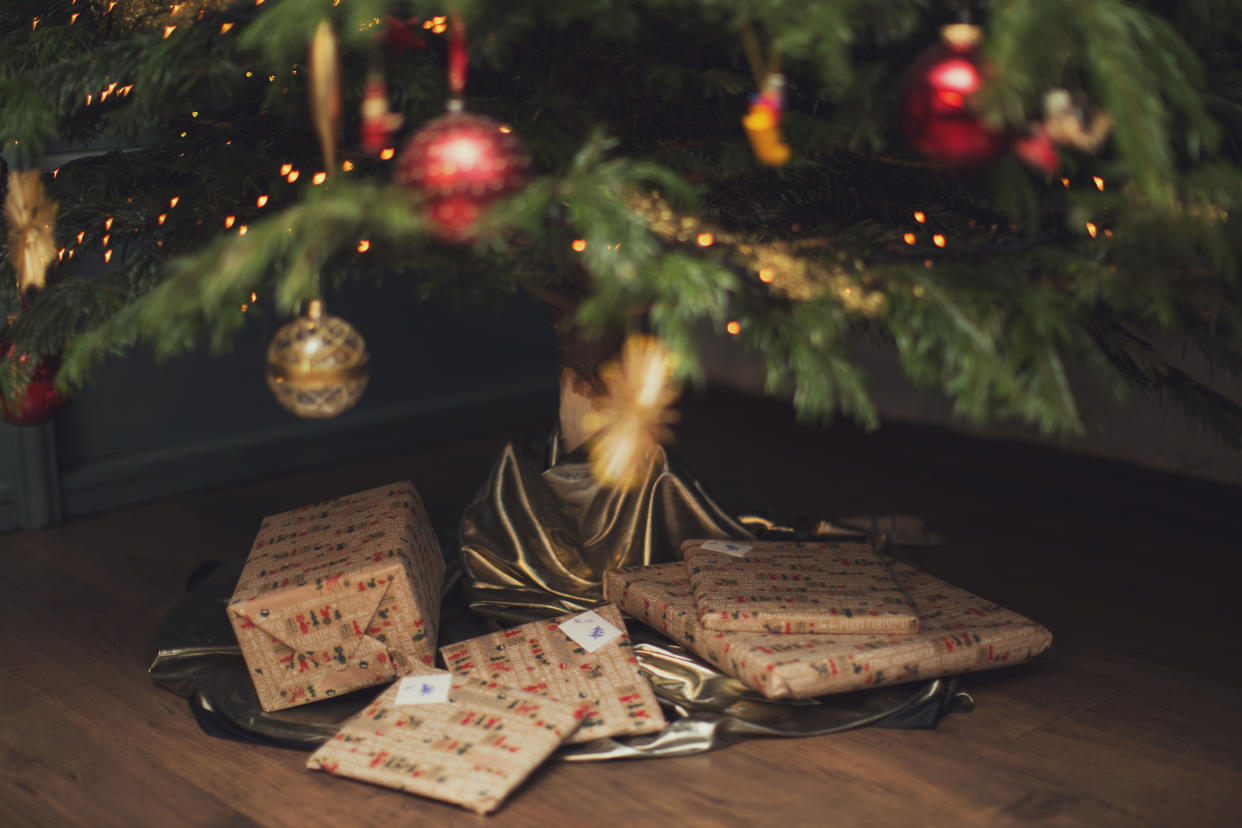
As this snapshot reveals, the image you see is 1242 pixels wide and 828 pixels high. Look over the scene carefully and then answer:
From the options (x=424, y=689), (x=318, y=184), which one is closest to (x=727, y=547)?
(x=424, y=689)

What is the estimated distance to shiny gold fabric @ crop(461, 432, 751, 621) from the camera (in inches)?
80.7

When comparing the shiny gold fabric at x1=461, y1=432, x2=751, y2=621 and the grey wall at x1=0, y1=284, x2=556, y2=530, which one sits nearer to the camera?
the shiny gold fabric at x1=461, y1=432, x2=751, y2=621

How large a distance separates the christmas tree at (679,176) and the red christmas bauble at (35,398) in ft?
0.04

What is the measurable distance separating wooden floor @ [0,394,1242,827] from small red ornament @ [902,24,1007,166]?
0.83m

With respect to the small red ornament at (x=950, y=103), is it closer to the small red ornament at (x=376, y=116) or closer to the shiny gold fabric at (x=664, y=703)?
the small red ornament at (x=376, y=116)

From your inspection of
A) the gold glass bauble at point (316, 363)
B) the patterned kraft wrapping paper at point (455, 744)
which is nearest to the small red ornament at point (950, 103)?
the gold glass bauble at point (316, 363)

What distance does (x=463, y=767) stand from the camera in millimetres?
1520

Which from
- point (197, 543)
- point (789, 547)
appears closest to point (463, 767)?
point (789, 547)

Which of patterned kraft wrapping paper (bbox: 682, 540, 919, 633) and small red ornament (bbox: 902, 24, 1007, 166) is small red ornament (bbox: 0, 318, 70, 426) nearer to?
patterned kraft wrapping paper (bbox: 682, 540, 919, 633)

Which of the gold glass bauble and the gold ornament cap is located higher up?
the gold ornament cap

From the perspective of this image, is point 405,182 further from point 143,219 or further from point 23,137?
point 143,219

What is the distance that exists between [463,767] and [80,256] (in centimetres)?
91

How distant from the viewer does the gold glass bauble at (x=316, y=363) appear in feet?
4.57

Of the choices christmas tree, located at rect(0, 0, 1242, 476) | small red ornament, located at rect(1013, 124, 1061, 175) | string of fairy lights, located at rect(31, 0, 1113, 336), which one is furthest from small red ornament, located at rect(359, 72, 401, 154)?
small red ornament, located at rect(1013, 124, 1061, 175)
